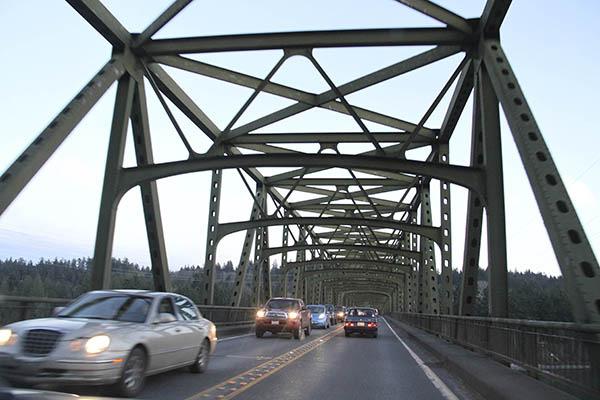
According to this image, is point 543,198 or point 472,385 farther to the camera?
point 543,198

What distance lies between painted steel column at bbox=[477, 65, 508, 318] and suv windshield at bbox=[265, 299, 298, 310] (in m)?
10.7

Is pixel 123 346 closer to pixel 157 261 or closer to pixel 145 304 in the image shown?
pixel 145 304

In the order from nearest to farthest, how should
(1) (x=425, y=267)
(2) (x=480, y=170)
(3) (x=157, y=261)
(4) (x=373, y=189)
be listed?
(2) (x=480, y=170), (3) (x=157, y=261), (1) (x=425, y=267), (4) (x=373, y=189)

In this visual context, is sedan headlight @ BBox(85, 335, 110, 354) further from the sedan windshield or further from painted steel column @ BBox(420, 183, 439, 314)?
painted steel column @ BBox(420, 183, 439, 314)

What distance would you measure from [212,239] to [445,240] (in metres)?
11.1

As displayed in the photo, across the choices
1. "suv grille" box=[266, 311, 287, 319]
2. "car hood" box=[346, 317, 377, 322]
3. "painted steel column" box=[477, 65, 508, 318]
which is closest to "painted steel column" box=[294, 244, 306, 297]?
"car hood" box=[346, 317, 377, 322]

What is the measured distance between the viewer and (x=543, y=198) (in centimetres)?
975

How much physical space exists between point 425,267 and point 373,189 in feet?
27.6

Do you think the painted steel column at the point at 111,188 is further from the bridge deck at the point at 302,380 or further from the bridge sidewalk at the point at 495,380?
the bridge sidewalk at the point at 495,380

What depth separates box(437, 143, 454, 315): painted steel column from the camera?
23.0 m

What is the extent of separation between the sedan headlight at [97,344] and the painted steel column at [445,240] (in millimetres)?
18285

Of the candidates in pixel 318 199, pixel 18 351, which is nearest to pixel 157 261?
pixel 18 351

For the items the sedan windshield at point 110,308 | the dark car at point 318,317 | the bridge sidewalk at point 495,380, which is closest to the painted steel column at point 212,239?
the dark car at point 318,317

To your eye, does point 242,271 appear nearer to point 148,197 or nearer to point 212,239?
point 212,239
